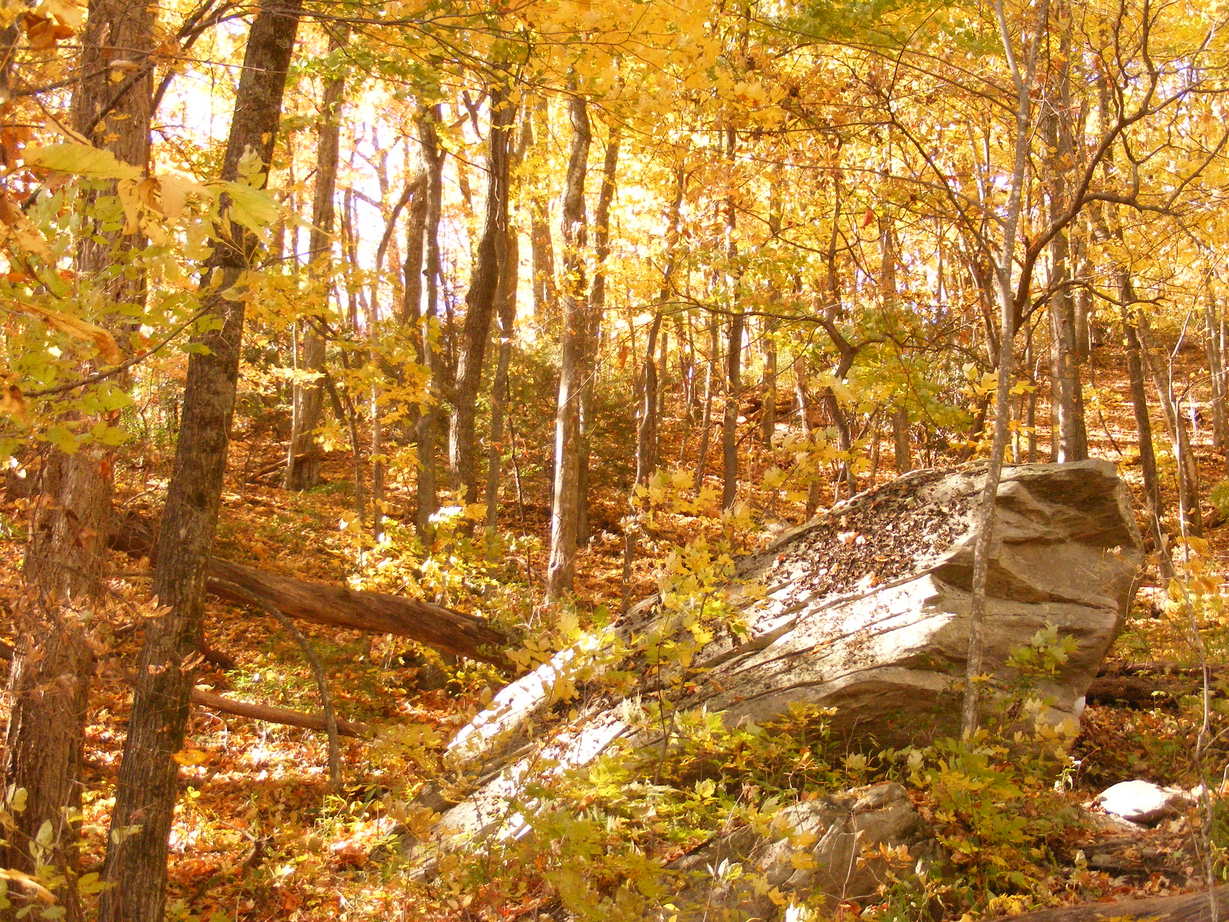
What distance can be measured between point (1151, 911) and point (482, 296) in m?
6.52

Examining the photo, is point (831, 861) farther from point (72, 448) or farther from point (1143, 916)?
point (72, 448)

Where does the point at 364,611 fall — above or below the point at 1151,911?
above

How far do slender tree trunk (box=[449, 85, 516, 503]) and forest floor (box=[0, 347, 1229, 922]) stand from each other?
972 mm

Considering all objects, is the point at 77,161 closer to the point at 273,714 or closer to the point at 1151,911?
the point at 1151,911

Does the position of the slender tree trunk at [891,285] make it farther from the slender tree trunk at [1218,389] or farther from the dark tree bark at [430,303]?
the slender tree trunk at [1218,389]

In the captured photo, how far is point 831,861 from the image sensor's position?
3469 mm

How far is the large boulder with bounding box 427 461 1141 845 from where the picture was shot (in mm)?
4277

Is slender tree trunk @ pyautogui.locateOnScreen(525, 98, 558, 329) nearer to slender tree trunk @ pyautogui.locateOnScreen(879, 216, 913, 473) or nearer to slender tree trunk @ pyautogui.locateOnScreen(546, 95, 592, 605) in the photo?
slender tree trunk @ pyautogui.locateOnScreen(546, 95, 592, 605)

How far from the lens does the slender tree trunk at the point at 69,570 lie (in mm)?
3963

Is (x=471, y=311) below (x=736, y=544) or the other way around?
the other way around

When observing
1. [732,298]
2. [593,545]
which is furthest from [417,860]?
[593,545]

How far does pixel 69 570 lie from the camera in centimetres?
421

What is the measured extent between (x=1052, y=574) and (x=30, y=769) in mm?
5349

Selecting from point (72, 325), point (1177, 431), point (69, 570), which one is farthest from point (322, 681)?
point (1177, 431)
